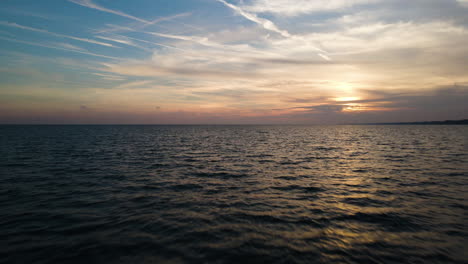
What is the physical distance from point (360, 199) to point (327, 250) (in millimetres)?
7633

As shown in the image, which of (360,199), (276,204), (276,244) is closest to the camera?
(276,244)

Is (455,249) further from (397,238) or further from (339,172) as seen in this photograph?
(339,172)

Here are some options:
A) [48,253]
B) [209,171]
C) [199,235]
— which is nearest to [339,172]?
[209,171]

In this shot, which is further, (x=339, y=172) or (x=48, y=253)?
(x=339, y=172)

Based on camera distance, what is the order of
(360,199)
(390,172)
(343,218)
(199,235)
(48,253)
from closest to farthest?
1. (48,253)
2. (199,235)
3. (343,218)
4. (360,199)
5. (390,172)

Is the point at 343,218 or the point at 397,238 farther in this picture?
the point at 343,218

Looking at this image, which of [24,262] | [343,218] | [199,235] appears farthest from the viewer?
[343,218]

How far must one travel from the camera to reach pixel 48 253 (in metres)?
8.11

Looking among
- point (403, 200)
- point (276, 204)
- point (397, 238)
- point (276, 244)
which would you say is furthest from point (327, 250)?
point (403, 200)

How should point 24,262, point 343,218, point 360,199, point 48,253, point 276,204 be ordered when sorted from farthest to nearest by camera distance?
point 360,199, point 276,204, point 343,218, point 48,253, point 24,262

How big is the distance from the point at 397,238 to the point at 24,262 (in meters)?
14.7

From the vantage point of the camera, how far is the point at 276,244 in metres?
8.90

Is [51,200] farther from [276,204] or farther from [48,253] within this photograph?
[276,204]

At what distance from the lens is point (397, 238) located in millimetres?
9422
